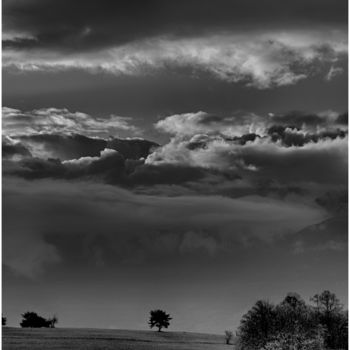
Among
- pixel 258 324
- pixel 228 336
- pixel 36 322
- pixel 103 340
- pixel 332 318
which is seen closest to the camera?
pixel 258 324

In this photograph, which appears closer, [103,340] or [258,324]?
[258,324]

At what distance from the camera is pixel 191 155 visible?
21781 mm

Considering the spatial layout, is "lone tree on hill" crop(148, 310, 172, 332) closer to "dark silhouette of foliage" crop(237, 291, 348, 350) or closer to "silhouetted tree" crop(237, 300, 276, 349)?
"dark silhouette of foliage" crop(237, 291, 348, 350)

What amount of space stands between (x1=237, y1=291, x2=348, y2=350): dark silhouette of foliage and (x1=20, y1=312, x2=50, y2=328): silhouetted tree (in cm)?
1446

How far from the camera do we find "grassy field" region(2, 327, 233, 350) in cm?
3162

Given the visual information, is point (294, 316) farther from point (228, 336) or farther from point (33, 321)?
point (33, 321)

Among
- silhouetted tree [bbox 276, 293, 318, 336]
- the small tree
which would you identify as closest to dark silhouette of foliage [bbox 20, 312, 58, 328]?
the small tree

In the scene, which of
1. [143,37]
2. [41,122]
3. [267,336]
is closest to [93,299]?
[267,336]

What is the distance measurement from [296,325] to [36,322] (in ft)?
60.3

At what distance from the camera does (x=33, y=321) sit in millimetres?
41656

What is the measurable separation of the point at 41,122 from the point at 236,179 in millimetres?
6091

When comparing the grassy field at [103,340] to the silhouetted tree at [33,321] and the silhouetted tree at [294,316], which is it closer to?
the silhouetted tree at [33,321]

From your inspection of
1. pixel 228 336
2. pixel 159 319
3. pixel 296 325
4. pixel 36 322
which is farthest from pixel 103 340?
pixel 296 325

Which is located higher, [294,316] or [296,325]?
[294,316]
